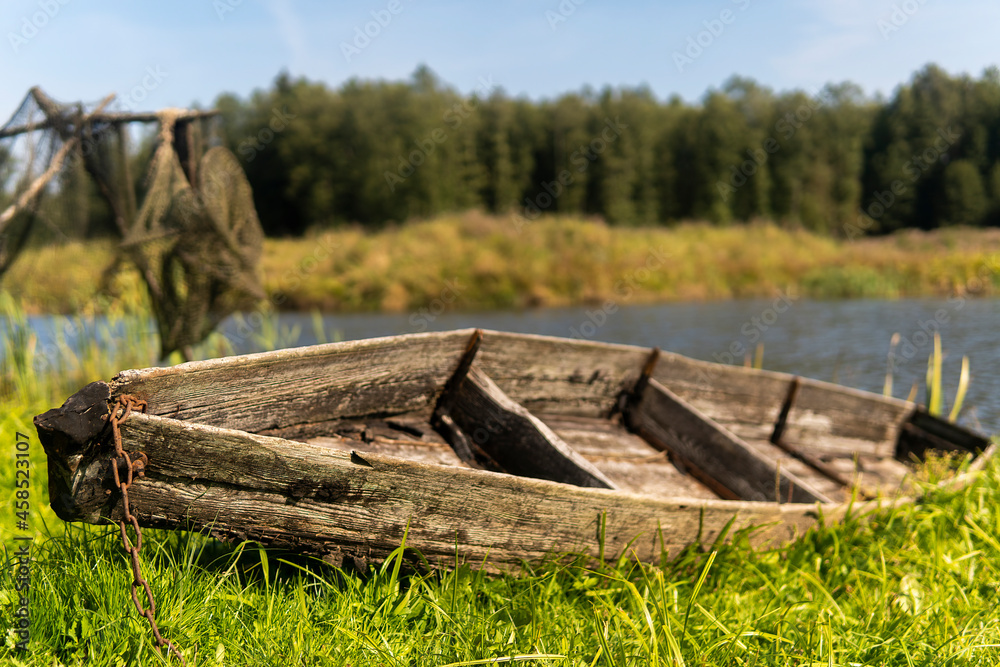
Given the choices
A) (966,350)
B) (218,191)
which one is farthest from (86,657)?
(966,350)

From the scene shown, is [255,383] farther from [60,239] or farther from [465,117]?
[465,117]

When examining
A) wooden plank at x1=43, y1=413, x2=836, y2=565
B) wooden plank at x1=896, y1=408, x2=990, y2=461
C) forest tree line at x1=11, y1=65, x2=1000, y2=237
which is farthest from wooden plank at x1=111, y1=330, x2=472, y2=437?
forest tree line at x1=11, y1=65, x2=1000, y2=237

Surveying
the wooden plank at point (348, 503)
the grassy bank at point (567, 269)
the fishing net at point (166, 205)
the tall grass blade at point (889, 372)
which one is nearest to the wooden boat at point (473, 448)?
the wooden plank at point (348, 503)

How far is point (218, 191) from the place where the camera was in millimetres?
4504

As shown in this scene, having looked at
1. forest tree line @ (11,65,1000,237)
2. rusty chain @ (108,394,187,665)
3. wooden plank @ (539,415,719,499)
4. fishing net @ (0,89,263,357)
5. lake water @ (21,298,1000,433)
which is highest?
forest tree line @ (11,65,1000,237)

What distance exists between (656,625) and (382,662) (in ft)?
2.49

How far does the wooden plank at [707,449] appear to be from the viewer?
9.61ft

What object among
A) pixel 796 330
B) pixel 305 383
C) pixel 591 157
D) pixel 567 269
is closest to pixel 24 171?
pixel 305 383

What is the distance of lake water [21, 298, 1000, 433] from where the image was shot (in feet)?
25.4

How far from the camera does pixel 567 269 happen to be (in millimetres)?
19297

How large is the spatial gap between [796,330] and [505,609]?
11.8 metres

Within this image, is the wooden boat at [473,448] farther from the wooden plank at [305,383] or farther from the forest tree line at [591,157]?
the forest tree line at [591,157]

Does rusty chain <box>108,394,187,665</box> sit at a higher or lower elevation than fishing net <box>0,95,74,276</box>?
lower

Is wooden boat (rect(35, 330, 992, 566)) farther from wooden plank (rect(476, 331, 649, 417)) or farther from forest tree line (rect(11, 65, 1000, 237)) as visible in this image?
forest tree line (rect(11, 65, 1000, 237))
